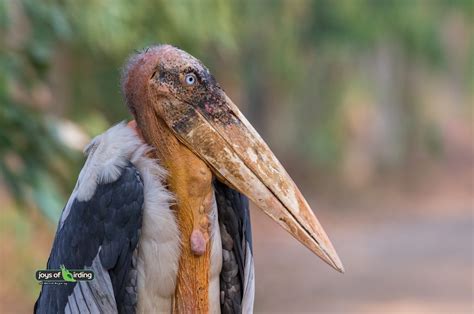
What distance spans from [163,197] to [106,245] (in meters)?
0.23

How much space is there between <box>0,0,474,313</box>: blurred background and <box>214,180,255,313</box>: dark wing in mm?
2455

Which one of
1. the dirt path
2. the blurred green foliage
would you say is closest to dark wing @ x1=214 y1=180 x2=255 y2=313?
the blurred green foliage

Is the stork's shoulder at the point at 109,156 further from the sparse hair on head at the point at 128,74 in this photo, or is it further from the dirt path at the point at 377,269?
the dirt path at the point at 377,269

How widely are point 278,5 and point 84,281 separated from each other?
1201 cm

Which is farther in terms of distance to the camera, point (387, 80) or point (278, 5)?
point (387, 80)

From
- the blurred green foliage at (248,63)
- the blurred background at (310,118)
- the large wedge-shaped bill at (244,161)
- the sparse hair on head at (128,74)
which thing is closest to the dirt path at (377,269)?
the blurred background at (310,118)

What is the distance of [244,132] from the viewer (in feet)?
11.4

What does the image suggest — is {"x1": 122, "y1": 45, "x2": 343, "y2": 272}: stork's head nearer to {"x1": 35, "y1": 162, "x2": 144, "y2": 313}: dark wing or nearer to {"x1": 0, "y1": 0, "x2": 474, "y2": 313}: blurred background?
{"x1": 35, "y1": 162, "x2": 144, "y2": 313}: dark wing

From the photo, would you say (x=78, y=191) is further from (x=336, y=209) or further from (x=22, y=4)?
(x=336, y=209)

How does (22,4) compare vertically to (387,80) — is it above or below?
below

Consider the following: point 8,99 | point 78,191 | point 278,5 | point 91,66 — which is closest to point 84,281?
point 78,191

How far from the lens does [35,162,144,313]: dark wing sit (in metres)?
3.31

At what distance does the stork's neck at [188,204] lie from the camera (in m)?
3.43

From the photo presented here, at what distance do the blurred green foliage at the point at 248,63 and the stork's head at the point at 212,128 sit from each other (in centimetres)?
236
